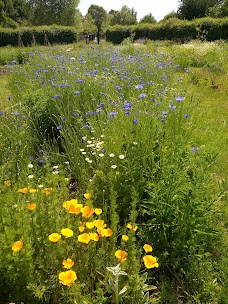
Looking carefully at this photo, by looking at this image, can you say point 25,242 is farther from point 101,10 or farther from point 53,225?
point 101,10

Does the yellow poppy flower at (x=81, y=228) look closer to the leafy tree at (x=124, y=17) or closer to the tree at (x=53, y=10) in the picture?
the tree at (x=53, y=10)

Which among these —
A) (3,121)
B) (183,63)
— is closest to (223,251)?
(3,121)

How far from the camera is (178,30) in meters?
21.0

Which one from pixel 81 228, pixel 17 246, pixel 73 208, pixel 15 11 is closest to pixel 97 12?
pixel 15 11

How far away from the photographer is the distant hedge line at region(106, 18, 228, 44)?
18.7 metres

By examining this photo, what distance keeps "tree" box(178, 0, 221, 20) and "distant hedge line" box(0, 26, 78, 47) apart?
11820 millimetres

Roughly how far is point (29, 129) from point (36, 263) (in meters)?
2.19

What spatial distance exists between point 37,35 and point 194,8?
15242mm

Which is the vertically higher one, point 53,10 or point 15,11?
point 15,11

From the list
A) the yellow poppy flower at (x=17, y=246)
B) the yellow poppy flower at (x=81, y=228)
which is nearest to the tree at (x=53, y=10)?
the yellow poppy flower at (x=81, y=228)

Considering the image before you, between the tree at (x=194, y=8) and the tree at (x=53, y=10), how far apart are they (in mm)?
15500

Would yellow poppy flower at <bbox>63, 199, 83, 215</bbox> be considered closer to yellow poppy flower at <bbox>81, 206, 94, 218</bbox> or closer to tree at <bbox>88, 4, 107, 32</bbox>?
yellow poppy flower at <bbox>81, 206, 94, 218</bbox>

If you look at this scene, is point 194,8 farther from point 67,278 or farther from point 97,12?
point 67,278

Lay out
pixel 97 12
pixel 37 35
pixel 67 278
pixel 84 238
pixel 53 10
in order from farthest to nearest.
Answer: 1. pixel 97 12
2. pixel 53 10
3. pixel 37 35
4. pixel 84 238
5. pixel 67 278
